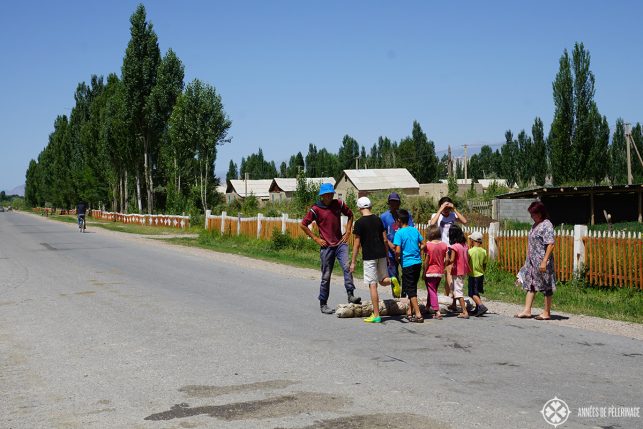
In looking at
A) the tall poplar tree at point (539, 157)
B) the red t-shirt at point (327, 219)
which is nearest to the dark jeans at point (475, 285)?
the red t-shirt at point (327, 219)

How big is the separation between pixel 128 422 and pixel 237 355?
2.23 metres

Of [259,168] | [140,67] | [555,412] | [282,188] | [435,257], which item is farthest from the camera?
[259,168]

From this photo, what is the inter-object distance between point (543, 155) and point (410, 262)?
68889 mm

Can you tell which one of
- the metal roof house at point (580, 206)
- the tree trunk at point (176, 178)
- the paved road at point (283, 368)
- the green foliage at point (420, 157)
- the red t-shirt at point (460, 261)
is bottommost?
the paved road at point (283, 368)

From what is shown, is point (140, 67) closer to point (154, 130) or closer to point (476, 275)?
point (154, 130)

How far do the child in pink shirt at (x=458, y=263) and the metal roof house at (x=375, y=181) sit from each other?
62.6 m

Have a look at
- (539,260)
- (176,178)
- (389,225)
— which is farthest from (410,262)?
(176,178)

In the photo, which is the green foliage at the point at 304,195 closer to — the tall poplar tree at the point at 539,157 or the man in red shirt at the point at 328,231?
the man in red shirt at the point at 328,231

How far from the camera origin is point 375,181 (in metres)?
76.6

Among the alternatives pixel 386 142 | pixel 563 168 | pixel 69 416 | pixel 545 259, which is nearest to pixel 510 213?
pixel 563 168

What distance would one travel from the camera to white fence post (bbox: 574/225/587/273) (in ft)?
46.4

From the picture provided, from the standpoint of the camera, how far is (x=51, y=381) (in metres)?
6.20

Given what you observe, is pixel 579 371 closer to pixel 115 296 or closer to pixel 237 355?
pixel 237 355

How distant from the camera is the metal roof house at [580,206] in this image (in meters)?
37.3
